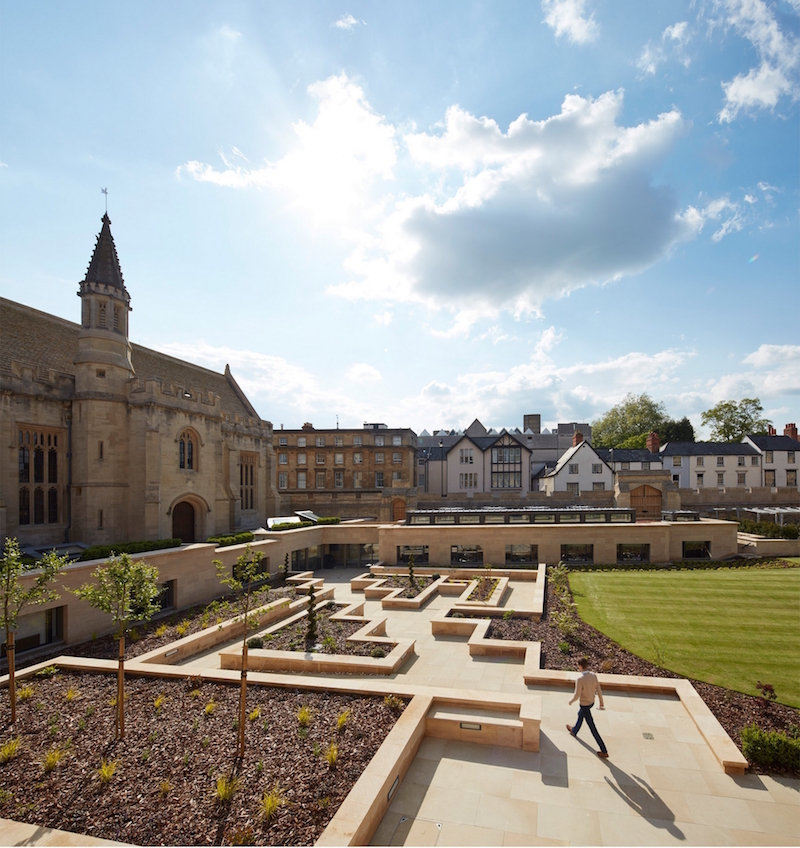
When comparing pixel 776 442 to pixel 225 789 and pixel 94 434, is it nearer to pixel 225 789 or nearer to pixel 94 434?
pixel 225 789

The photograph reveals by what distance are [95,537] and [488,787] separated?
83.6 feet

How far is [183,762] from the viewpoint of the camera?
9539 millimetres

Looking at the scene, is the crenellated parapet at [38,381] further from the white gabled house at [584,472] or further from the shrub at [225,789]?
the white gabled house at [584,472]

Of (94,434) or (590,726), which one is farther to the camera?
(94,434)

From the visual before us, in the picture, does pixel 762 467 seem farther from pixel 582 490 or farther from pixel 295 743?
pixel 295 743

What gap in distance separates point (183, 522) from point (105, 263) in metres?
16.8

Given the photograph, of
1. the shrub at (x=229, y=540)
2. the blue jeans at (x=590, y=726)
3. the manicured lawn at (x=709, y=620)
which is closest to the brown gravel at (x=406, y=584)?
the manicured lawn at (x=709, y=620)

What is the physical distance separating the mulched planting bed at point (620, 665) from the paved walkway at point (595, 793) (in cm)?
110

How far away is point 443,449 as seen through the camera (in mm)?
69312

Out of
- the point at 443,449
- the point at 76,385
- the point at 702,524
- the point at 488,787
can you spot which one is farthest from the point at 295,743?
the point at 443,449

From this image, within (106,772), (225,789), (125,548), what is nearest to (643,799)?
(225,789)

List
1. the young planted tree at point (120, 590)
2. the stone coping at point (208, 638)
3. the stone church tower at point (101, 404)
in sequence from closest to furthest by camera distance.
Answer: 1. the young planted tree at point (120, 590)
2. the stone coping at point (208, 638)
3. the stone church tower at point (101, 404)

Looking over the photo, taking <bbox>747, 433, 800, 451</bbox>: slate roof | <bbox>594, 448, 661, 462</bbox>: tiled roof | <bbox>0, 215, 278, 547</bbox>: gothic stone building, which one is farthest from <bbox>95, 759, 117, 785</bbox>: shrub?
<bbox>747, 433, 800, 451</bbox>: slate roof

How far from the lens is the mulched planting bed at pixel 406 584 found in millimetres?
26547
